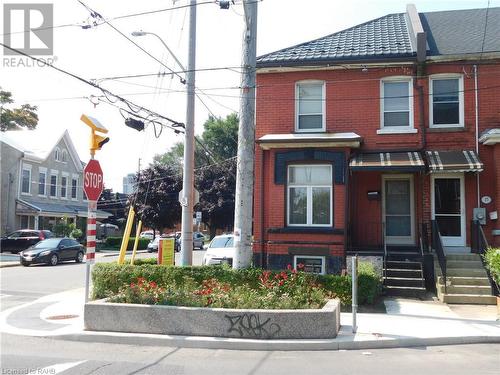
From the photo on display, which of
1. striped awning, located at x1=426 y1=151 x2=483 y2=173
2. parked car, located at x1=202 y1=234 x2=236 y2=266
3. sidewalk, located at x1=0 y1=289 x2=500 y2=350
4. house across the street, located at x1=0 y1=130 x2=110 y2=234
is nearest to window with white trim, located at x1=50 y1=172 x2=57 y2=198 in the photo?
house across the street, located at x1=0 y1=130 x2=110 y2=234

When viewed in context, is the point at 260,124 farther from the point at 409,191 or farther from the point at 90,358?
the point at 90,358

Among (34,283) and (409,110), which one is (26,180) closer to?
(34,283)

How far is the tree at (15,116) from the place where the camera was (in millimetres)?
51469

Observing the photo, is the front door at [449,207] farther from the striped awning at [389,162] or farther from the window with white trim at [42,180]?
the window with white trim at [42,180]

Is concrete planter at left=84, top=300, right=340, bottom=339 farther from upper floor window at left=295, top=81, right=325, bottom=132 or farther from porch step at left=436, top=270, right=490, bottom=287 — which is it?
upper floor window at left=295, top=81, right=325, bottom=132

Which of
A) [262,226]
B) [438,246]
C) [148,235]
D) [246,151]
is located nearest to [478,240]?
[438,246]

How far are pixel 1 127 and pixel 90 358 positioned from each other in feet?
169

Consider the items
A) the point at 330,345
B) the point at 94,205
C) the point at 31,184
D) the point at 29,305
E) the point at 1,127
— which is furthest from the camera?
the point at 1,127

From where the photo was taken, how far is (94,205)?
33.8ft

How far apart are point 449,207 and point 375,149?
2.85m

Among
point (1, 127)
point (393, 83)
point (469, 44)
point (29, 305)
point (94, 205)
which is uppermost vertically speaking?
point (1, 127)

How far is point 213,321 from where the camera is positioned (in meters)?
8.66

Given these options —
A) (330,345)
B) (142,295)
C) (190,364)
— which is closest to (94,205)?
(142,295)

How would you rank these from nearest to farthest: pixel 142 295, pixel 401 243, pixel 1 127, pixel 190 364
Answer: pixel 190 364 → pixel 142 295 → pixel 401 243 → pixel 1 127
